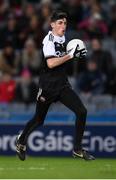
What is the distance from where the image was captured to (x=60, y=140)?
42.8 feet

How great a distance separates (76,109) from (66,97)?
0.71 ft

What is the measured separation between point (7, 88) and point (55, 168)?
4.41 meters

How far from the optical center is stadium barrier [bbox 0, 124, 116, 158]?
13047mm

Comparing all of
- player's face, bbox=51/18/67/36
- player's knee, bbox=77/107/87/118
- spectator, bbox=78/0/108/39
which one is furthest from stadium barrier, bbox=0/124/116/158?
spectator, bbox=78/0/108/39

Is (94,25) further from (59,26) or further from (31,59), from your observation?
(59,26)

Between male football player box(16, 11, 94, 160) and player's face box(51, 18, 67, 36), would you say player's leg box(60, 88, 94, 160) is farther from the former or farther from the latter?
player's face box(51, 18, 67, 36)

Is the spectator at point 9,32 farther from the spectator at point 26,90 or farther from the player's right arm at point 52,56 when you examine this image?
the player's right arm at point 52,56

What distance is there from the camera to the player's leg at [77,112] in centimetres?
1022

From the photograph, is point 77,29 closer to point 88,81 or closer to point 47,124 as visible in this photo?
point 88,81

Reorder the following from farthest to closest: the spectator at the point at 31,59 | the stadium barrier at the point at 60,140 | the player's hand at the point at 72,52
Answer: the spectator at the point at 31,59
the stadium barrier at the point at 60,140
the player's hand at the point at 72,52

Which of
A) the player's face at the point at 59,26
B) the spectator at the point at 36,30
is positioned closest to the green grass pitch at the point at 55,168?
the player's face at the point at 59,26

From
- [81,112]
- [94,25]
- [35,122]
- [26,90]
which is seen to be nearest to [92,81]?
[26,90]

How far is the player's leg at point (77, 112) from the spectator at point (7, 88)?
4881 millimetres

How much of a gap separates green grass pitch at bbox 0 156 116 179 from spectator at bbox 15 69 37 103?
255 centimetres
